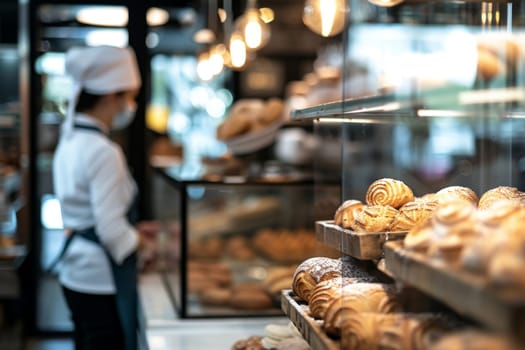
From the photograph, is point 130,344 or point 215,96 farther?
point 215,96

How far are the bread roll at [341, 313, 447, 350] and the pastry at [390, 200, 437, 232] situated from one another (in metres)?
0.25

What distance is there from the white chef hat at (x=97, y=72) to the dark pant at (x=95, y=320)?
71cm

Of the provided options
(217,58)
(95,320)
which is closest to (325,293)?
(95,320)

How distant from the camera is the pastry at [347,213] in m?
1.64

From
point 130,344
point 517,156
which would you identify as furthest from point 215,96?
point 517,156

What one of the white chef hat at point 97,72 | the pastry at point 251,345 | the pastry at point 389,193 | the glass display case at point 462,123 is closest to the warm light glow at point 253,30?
the white chef hat at point 97,72

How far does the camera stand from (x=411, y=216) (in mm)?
1521

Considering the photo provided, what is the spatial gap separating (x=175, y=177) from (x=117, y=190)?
510 mm

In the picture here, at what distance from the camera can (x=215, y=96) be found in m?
8.27

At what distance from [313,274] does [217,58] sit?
302cm

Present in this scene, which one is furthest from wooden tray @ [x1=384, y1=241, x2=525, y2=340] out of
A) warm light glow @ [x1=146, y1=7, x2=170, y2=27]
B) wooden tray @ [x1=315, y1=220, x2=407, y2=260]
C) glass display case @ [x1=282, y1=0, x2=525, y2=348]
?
warm light glow @ [x1=146, y1=7, x2=170, y2=27]

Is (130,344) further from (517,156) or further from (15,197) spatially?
(15,197)

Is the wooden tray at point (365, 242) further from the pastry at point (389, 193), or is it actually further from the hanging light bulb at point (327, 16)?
the hanging light bulb at point (327, 16)

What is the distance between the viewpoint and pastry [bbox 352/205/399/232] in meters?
1.53
